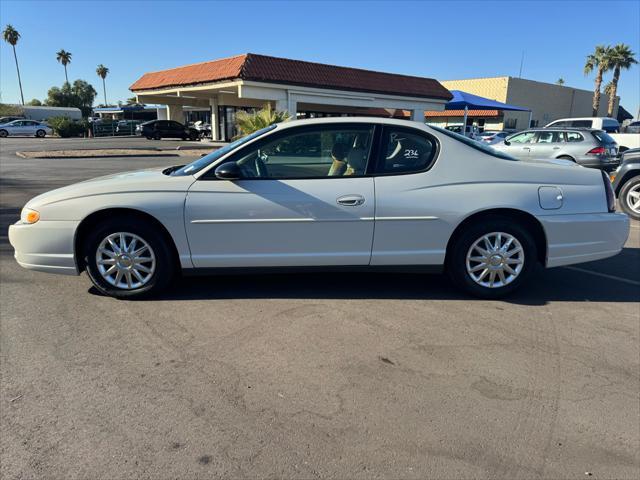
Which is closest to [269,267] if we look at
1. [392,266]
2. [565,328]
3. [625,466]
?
[392,266]

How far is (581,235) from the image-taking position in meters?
4.39

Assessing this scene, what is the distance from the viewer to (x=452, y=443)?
8.20 feet

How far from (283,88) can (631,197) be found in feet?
63.8

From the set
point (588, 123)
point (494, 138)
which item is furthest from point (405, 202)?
point (588, 123)

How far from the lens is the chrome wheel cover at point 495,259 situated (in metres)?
4.35

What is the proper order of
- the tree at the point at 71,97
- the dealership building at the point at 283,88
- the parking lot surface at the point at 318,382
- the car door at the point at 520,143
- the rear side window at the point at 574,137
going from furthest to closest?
the tree at the point at 71,97 → the dealership building at the point at 283,88 → the car door at the point at 520,143 → the rear side window at the point at 574,137 → the parking lot surface at the point at 318,382

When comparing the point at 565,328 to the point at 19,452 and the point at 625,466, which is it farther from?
the point at 19,452

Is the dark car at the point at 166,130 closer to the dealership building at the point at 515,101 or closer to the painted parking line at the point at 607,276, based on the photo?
the dealership building at the point at 515,101

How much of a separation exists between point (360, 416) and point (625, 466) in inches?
53.1

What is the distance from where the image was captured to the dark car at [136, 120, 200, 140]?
36062 mm

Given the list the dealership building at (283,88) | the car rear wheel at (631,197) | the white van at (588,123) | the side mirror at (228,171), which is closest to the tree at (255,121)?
the dealership building at (283,88)

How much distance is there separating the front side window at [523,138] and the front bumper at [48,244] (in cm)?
1317

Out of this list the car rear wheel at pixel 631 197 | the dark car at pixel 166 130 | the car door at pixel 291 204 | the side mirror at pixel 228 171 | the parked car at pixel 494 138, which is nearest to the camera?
the side mirror at pixel 228 171

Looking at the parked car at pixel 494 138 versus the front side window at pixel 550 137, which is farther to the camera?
the parked car at pixel 494 138
